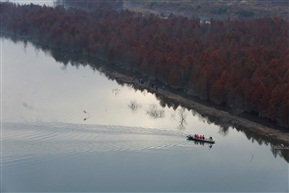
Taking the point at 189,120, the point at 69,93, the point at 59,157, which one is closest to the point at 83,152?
the point at 59,157

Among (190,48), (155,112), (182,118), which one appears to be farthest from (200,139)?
(190,48)

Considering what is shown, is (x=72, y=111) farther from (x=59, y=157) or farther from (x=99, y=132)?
(x=59, y=157)

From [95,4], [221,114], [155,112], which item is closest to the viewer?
[221,114]

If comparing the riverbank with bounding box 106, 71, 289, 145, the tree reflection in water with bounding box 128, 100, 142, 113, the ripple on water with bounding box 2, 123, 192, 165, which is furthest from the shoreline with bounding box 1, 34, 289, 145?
the ripple on water with bounding box 2, 123, 192, 165

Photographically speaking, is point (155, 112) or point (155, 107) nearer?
point (155, 112)

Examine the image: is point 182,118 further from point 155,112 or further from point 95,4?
point 95,4

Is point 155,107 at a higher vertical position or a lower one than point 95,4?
lower
